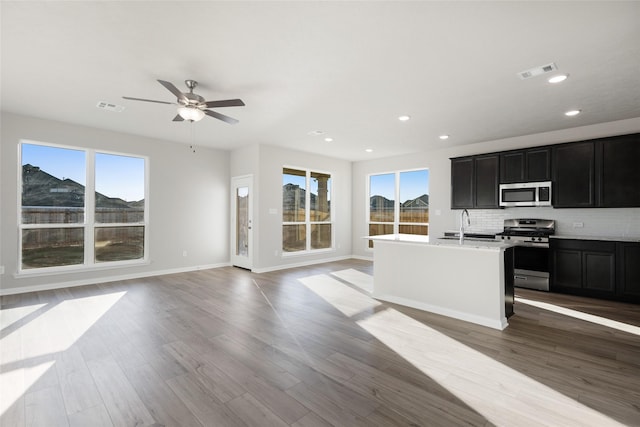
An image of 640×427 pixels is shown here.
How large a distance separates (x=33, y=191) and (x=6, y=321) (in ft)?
7.85

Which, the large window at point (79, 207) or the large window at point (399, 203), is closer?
the large window at point (79, 207)

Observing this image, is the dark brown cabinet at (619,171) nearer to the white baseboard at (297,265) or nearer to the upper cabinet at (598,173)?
the upper cabinet at (598,173)

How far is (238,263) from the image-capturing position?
716 cm

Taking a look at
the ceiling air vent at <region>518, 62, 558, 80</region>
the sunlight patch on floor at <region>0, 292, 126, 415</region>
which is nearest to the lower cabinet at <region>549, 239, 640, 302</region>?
the ceiling air vent at <region>518, 62, 558, 80</region>

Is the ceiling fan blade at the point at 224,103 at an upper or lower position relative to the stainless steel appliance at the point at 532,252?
upper

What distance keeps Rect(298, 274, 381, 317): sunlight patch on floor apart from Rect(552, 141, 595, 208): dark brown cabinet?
3.67 meters

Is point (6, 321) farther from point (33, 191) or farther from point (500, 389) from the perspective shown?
point (500, 389)

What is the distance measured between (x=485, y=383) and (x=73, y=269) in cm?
621

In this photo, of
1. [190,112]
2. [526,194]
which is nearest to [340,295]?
[190,112]

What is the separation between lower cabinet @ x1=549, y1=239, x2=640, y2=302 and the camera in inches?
171

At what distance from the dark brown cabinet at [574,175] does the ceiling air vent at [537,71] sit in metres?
2.57

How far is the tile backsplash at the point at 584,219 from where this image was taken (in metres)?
4.77

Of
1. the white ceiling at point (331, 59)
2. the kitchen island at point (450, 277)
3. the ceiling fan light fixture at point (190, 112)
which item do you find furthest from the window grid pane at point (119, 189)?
the kitchen island at point (450, 277)

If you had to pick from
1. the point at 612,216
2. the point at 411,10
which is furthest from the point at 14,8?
the point at 612,216
